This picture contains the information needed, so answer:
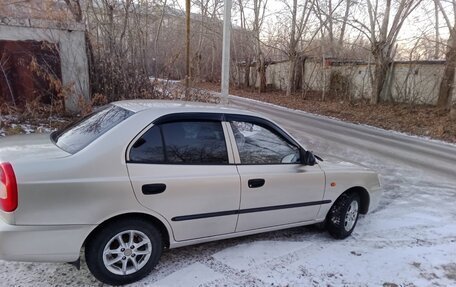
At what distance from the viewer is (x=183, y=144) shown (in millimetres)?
3227

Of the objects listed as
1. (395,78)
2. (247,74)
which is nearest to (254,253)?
(395,78)

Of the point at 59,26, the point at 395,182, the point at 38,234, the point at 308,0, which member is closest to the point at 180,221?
the point at 38,234

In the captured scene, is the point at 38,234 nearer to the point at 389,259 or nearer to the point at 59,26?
the point at 389,259

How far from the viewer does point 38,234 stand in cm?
261

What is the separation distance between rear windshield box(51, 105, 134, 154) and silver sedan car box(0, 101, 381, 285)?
17 mm

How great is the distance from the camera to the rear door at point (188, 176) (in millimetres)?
2979

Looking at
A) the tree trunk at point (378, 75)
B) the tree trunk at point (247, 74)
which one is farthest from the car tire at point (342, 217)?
the tree trunk at point (247, 74)

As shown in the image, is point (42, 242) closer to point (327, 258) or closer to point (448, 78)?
point (327, 258)

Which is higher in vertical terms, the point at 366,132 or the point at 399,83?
the point at 399,83

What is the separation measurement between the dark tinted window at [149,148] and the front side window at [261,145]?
813 millimetres

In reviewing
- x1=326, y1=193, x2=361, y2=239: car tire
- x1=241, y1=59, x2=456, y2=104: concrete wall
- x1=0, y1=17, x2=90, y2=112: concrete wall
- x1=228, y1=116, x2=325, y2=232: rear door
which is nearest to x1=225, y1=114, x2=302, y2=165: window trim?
x1=228, y1=116, x2=325, y2=232: rear door

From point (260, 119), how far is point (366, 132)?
10.5 meters

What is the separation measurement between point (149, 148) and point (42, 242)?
1094mm

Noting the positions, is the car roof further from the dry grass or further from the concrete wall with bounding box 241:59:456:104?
the concrete wall with bounding box 241:59:456:104
